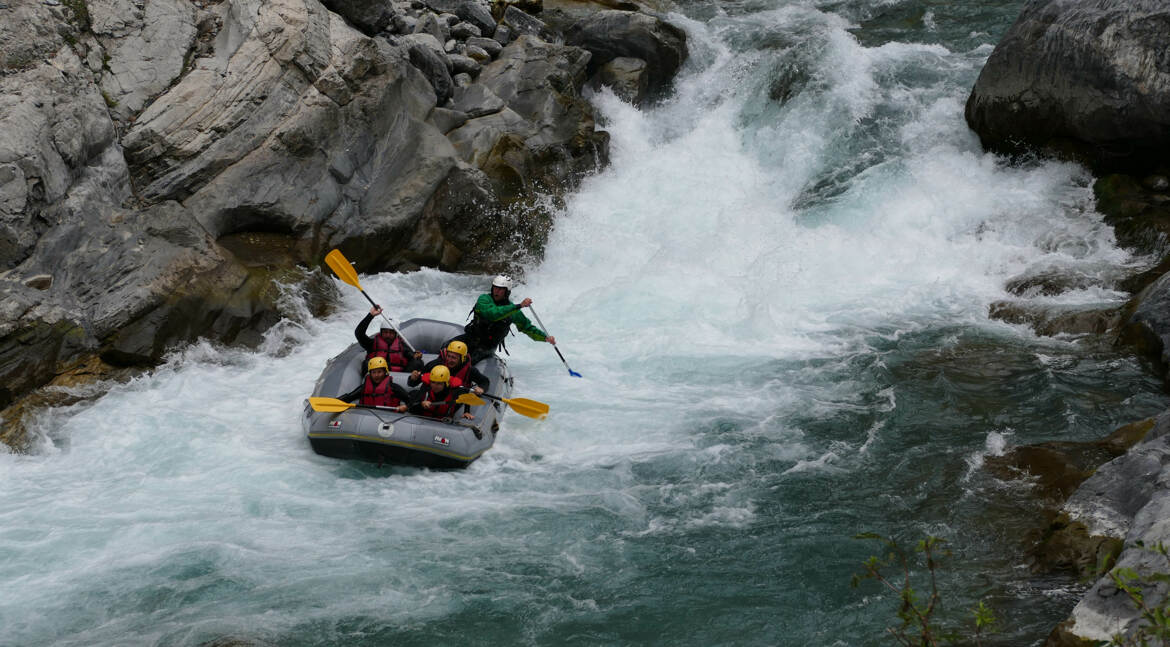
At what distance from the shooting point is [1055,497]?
7.64 meters

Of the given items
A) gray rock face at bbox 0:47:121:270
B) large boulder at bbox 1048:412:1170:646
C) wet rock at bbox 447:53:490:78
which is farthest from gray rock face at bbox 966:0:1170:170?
gray rock face at bbox 0:47:121:270

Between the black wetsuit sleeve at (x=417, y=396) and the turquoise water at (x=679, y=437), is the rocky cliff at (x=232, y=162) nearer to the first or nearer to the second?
the turquoise water at (x=679, y=437)

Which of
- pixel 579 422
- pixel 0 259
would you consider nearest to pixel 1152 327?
pixel 579 422

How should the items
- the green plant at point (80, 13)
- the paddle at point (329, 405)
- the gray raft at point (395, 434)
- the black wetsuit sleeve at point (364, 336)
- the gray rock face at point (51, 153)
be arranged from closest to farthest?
the gray raft at point (395, 434) < the paddle at point (329, 405) < the black wetsuit sleeve at point (364, 336) < the gray rock face at point (51, 153) < the green plant at point (80, 13)

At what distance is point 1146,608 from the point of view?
4.20 metres

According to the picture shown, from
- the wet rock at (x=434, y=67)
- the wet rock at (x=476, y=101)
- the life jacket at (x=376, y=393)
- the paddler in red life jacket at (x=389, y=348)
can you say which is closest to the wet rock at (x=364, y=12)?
the wet rock at (x=434, y=67)

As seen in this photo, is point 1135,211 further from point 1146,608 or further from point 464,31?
point 464,31

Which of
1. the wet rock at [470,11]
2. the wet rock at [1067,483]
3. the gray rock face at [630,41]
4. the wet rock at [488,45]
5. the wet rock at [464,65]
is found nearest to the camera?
the wet rock at [1067,483]

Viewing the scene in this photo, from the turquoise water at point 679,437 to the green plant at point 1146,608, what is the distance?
1.19 metres

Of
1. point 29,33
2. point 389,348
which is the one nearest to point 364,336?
point 389,348

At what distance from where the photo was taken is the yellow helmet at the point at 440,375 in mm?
8796

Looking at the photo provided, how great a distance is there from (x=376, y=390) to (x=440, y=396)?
55 cm

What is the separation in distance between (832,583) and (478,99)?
935cm

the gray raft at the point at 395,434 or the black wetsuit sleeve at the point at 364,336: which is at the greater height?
the black wetsuit sleeve at the point at 364,336
